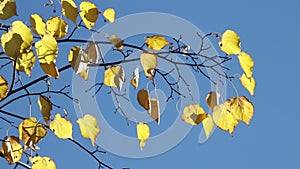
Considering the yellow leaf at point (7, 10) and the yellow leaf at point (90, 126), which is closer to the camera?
the yellow leaf at point (7, 10)

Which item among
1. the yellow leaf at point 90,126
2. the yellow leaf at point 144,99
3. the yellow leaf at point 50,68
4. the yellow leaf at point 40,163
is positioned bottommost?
the yellow leaf at point 40,163

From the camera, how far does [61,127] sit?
2.54 feet

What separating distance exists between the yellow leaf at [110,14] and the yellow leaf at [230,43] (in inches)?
7.1

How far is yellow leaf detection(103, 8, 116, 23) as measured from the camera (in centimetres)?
78

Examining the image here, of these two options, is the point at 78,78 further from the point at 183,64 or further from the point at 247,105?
the point at 247,105

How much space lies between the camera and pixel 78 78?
2.43ft

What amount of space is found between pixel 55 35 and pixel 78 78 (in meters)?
0.07

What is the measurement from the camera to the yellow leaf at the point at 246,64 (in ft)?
2.42

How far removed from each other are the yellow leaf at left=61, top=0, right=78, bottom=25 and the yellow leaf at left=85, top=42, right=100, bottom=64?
47 mm

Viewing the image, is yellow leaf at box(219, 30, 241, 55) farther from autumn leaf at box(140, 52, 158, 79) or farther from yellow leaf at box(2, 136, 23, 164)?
yellow leaf at box(2, 136, 23, 164)

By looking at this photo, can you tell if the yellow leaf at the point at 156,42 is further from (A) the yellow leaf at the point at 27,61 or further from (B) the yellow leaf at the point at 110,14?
(A) the yellow leaf at the point at 27,61

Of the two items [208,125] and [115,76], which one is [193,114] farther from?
[115,76]

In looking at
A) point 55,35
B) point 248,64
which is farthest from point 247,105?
point 55,35

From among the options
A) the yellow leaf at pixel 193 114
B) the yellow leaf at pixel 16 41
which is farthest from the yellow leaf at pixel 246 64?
the yellow leaf at pixel 16 41
